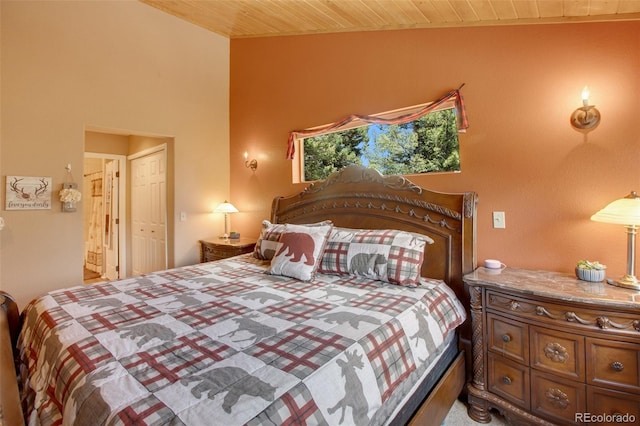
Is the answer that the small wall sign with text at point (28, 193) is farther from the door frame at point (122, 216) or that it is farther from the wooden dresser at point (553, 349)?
the wooden dresser at point (553, 349)

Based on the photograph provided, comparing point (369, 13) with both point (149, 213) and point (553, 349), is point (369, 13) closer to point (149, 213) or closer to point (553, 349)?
point (553, 349)

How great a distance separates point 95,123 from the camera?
3264mm

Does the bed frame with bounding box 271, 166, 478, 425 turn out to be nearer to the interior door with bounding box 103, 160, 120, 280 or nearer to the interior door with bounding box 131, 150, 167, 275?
the interior door with bounding box 131, 150, 167, 275

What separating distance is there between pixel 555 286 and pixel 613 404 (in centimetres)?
58

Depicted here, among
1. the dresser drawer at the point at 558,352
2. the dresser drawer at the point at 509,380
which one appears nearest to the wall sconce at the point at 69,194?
the dresser drawer at the point at 509,380

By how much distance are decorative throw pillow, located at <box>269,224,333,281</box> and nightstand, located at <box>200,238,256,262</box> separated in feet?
4.11

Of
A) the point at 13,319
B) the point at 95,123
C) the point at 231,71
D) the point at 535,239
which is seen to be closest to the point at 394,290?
the point at 535,239

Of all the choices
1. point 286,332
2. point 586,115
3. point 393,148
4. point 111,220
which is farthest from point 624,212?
point 111,220

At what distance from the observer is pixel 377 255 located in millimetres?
2176

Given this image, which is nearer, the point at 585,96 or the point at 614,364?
the point at 614,364

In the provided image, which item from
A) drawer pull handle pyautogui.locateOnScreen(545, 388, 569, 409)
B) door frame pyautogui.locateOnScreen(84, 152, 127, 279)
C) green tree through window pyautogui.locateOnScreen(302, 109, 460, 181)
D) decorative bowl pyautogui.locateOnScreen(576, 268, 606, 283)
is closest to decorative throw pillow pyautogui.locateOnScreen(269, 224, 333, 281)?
green tree through window pyautogui.locateOnScreen(302, 109, 460, 181)

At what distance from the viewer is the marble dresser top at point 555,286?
4.92 feet

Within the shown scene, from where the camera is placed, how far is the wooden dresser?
1.49m

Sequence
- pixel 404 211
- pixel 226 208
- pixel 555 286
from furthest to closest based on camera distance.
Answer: pixel 226 208, pixel 404 211, pixel 555 286
